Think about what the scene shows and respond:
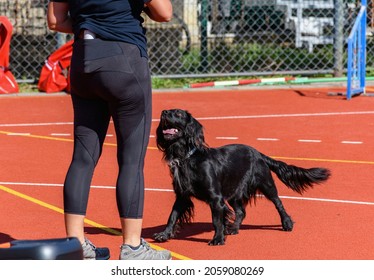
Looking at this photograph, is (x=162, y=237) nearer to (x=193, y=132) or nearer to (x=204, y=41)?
(x=193, y=132)

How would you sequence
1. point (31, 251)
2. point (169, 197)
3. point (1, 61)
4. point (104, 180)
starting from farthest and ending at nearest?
point (1, 61)
point (104, 180)
point (169, 197)
point (31, 251)

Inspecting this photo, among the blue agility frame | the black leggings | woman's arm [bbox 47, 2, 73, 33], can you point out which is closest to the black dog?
the black leggings

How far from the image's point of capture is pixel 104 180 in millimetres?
8594

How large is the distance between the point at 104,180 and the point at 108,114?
3048mm

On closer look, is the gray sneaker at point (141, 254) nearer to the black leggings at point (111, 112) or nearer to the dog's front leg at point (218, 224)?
the black leggings at point (111, 112)

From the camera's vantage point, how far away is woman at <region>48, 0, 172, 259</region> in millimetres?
5320

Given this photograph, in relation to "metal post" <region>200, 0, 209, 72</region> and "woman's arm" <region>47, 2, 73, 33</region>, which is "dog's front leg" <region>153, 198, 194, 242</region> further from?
"metal post" <region>200, 0, 209, 72</region>

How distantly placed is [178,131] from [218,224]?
26.9 inches

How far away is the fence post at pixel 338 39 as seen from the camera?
1597cm

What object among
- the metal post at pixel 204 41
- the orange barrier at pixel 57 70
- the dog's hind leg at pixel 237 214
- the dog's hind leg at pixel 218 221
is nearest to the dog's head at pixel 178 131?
the dog's hind leg at pixel 218 221

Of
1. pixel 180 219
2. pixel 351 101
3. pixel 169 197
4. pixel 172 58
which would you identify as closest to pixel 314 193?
pixel 169 197

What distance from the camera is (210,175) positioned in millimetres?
6477

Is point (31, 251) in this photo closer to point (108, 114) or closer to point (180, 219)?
point (108, 114)

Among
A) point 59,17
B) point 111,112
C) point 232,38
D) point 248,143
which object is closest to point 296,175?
point 111,112
